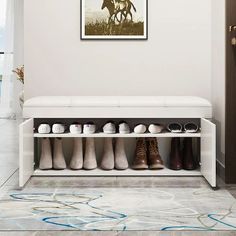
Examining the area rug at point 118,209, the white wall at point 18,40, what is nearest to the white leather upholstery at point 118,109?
the area rug at point 118,209

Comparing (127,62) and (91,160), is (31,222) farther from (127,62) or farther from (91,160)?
(127,62)

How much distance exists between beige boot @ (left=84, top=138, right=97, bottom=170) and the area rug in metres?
0.37

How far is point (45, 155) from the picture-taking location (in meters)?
2.88

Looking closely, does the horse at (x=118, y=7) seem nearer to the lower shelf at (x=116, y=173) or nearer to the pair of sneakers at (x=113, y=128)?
the pair of sneakers at (x=113, y=128)

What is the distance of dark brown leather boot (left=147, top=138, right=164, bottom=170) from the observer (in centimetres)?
285

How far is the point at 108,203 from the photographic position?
86.7 inches

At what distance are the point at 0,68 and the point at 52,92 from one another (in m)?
4.16

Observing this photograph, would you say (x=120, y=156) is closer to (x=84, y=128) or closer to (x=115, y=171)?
(x=115, y=171)

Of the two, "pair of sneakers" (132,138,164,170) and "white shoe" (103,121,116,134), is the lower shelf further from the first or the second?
"white shoe" (103,121,116,134)

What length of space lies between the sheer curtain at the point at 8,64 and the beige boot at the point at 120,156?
4066mm

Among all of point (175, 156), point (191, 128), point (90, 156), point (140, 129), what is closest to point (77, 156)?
point (90, 156)

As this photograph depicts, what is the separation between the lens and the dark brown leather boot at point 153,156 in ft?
9.36

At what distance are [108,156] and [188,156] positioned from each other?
48 cm

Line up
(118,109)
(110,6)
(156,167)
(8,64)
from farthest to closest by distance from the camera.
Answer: (8,64) < (110,6) < (156,167) < (118,109)
